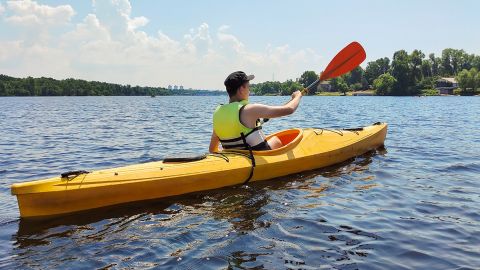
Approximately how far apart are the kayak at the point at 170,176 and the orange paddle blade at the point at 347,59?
1.78m

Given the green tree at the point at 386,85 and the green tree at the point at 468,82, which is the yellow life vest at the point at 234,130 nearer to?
the green tree at the point at 468,82

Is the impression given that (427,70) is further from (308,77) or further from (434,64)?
(308,77)

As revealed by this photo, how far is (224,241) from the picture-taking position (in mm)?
4094

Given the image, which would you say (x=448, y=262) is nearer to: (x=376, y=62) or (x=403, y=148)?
(x=403, y=148)

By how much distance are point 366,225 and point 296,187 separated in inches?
68.8

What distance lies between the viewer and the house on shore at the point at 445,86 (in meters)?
85.7

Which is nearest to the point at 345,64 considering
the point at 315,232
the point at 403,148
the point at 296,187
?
the point at 403,148

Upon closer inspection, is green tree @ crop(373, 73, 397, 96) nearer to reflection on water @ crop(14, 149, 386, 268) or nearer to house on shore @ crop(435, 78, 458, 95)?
house on shore @ crop(435, 78, 458, 95)

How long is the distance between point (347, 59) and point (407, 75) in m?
82.4

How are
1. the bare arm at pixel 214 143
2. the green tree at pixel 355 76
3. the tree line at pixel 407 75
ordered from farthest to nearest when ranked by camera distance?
the green tree at pixel 355 76
the tree line at pixel 407 75
the bare arm at pixel 214 143

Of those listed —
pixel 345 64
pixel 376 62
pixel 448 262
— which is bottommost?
pixel 448 262

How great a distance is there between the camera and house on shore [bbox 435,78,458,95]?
85.7m

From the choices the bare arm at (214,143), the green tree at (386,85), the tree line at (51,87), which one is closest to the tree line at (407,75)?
the green tree at (386,85)

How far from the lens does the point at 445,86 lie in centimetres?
9012
